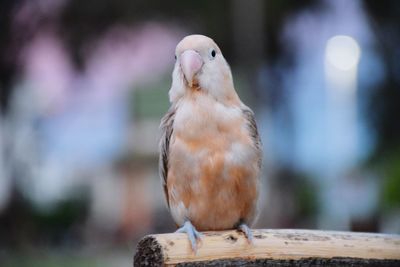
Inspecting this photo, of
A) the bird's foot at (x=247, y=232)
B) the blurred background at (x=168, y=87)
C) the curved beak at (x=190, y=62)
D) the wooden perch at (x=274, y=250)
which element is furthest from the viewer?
the blurred background at (x=168, y=87)

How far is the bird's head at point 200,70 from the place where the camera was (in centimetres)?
364

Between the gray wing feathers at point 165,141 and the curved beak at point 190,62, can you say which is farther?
the gray wing feathers at point 165,141

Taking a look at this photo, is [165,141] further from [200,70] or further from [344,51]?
[344,51]

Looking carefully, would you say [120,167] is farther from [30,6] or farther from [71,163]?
[30,6]

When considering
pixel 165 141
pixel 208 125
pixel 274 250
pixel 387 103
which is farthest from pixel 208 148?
pixel 387 103

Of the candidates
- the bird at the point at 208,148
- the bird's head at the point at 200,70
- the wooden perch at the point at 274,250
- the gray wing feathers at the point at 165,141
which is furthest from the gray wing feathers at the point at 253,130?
the wooden perch at the point at 274,250

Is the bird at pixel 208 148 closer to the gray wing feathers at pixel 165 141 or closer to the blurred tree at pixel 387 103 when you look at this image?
the gray wing feathers at pixel 165 141

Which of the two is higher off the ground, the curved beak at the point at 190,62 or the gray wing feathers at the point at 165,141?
the curved beak at the point at 190,62

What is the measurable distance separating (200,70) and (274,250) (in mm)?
891

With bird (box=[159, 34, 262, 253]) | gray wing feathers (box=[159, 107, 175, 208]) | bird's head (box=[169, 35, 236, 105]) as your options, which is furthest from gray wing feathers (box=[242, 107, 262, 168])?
gray wing feathers (box=[159, 107, 175, 208])

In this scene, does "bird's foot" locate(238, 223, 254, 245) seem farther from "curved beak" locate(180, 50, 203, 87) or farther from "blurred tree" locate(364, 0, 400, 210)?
"blurred tree" locate(364, 0, 400, 210)

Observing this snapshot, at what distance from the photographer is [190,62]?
11.9 ft

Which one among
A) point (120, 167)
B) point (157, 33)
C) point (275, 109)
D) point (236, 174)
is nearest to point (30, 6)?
point (157, 33)

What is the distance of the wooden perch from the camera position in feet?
10.7
